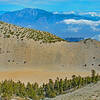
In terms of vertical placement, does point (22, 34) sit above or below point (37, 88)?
above

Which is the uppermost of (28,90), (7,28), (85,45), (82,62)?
(7,28)

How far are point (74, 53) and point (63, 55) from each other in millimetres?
3261

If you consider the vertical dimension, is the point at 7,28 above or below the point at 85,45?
above

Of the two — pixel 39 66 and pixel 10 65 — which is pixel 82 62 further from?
pixel 10 65

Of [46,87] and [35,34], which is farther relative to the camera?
[35,34]

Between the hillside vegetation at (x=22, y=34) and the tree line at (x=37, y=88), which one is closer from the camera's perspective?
the tree line at (x=37, y=88)

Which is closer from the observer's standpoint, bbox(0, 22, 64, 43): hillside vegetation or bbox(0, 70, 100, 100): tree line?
bbox(0, 70, 100, 100): tree line

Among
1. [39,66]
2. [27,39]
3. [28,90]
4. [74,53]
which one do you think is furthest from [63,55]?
[28,90]

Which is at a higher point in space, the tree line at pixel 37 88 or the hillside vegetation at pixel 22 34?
the hillside vegetation at pixel 22 34

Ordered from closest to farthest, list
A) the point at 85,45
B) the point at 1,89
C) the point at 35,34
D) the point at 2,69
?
the point at 1,89
the point at 2,69
the point at 85,45
the point at 35,34

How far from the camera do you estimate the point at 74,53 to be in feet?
227

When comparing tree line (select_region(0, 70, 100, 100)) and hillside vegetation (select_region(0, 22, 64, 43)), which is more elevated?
hillside vegetation (select_region(0, 22, 64, 43))

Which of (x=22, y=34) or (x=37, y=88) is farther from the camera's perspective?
(x=22, y=34)

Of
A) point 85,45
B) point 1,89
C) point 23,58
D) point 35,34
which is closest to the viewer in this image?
point 1,89
